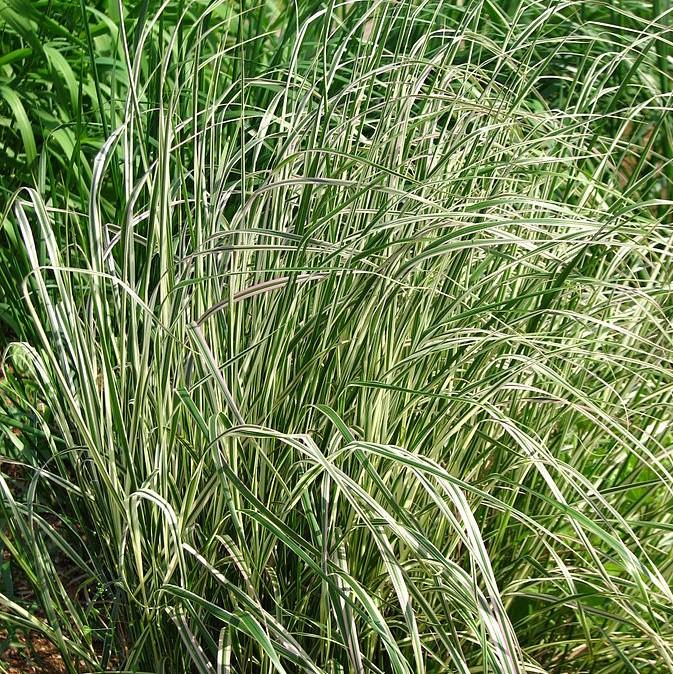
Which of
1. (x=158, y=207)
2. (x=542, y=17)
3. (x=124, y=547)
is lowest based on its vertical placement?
(x=124, y=547)

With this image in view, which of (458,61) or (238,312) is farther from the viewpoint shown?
(458,61)

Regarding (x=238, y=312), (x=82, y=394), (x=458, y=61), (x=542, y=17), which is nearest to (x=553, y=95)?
(x=458, y=61)

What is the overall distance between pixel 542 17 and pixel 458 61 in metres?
1.27

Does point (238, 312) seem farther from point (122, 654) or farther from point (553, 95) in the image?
point (553, 95)

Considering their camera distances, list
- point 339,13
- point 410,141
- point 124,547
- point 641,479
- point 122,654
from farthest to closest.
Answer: point 339,13
point 641,479
point 410,141
point 122,654
point 124,547

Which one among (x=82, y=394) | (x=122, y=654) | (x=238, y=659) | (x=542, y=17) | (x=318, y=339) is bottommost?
(x=122, y=654)

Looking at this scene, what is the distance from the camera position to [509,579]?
1.52 m

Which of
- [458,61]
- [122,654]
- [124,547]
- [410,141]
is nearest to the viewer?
[124,547]

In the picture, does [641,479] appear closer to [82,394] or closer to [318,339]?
[318,339]

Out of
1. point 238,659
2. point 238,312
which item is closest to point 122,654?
point 238,659

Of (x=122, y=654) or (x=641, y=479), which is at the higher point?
(x=641, y=479)

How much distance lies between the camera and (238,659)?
1.36 metres

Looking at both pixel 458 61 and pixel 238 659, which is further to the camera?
pixel 458 61

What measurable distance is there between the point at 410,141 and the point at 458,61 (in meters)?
1.47
